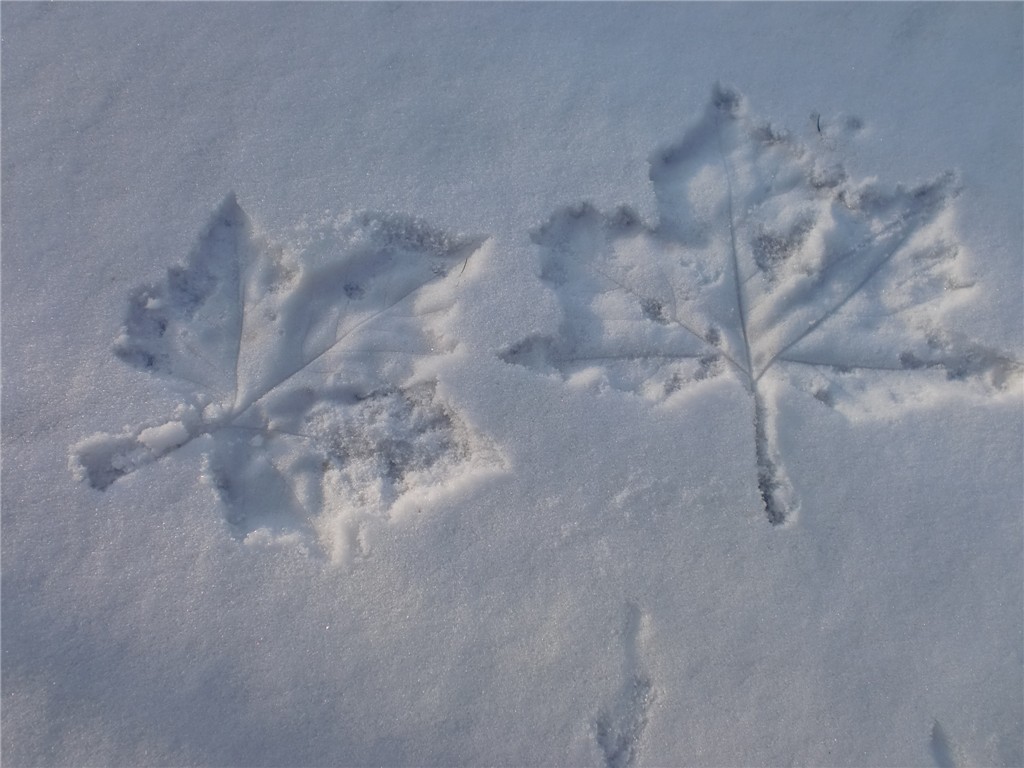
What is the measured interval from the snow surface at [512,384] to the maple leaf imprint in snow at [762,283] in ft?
0.04

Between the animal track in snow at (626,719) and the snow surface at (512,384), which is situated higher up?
the snow surface at (512,384)

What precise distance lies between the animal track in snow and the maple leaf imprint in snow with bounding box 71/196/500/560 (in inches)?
26.8

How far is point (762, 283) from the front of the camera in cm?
225

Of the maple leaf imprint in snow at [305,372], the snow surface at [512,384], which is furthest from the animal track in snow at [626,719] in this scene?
the maple leaf imprint in snow at [305,372]

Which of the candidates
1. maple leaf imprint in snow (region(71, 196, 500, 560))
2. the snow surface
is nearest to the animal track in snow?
the snow surface

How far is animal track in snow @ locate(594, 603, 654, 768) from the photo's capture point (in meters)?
1.84

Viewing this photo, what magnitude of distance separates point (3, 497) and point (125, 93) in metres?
1.28

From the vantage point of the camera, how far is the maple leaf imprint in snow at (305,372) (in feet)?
6.63

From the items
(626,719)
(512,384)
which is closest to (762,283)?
(512,384)

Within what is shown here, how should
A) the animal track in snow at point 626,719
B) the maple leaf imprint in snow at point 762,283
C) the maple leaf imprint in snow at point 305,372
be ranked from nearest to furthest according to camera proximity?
the animal track in snow at point 626,719 < the maple leaf imprint in snow at point 305,372 < the maple leaf imprint in snow at point 762,283

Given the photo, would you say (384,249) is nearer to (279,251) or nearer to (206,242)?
(279,251)

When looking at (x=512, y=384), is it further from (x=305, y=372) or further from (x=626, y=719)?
(x=626, y=719)

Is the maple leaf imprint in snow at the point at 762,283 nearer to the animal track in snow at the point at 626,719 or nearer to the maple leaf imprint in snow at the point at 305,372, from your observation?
the maple leaf imprint in snow at the point at 305,372

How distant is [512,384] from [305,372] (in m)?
0.63
